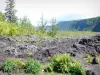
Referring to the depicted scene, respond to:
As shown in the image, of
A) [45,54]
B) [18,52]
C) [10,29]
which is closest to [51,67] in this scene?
[45,54]

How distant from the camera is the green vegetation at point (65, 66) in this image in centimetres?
1558

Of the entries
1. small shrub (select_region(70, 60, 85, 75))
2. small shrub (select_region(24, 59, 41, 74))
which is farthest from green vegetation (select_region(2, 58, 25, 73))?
small shrub (select_region(70, 60, 85, 75))

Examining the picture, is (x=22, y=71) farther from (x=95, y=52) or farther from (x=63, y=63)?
(x=95, y=52)

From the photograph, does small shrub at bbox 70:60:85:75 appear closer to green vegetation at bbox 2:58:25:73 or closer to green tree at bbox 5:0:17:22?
green vegetation at bbox 2:58:25:73

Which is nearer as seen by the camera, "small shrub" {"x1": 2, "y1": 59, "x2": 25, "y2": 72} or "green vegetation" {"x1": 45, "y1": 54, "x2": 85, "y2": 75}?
"small shrub" {"x1": 2, "y1": 59, "x2": 25, "y2": 72}

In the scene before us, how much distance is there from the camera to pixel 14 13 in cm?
8188

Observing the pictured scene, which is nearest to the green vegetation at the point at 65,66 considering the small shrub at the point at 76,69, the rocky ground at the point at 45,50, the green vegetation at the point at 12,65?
the small shrub at the point at 76,69

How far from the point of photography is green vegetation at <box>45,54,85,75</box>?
51.1 feet

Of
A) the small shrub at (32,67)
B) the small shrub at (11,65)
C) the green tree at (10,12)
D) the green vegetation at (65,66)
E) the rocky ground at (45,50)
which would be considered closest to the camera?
the small shrub at (11,65)

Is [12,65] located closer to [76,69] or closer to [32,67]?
[32,67]

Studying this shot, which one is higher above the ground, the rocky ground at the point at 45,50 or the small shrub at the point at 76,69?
the rocky ground at the point at 45,50

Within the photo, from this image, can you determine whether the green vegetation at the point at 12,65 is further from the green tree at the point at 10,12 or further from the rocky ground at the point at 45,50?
the green tree at the point at 10,12

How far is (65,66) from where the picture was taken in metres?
15.9

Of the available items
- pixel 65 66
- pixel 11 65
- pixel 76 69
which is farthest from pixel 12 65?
pixel 76 69
